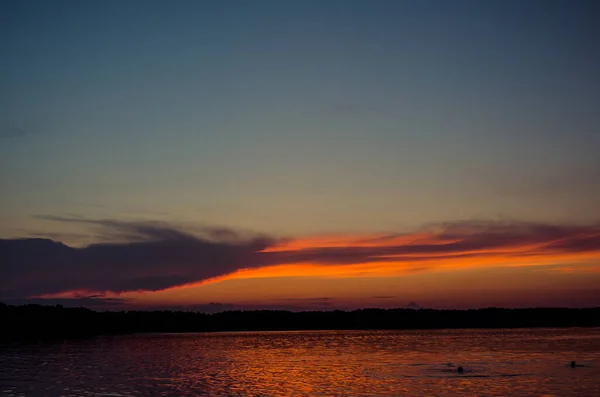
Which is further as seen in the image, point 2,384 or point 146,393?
point 2,384

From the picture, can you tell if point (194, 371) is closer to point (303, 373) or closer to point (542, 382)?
point (303, 373)

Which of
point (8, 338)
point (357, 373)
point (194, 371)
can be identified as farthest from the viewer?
point (8, 338)

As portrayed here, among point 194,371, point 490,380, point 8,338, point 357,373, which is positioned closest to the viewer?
point 490,380

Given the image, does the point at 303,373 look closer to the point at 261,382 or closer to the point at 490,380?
the point at 261,382

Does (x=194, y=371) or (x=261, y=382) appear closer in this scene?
(x=261, y=382)

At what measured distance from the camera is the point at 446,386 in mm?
52500

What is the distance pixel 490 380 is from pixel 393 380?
8259 mm

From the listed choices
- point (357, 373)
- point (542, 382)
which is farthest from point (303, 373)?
point (542, 382)

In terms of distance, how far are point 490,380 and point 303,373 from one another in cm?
1880

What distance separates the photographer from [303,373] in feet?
217

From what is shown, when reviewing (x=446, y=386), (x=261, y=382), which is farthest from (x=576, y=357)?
(x=261, y=382)

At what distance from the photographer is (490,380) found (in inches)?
2217

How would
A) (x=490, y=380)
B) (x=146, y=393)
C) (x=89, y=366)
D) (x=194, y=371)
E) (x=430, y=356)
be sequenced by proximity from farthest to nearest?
(x=430, y=356) < (x=89, y=366) < (x=194, y=371) < (x=490, y=380) < (x=146, y=393)

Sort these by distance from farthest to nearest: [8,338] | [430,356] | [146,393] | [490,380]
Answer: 1. [8,338]
2. [430,356]
3. [490,380]
4. [146,393]
